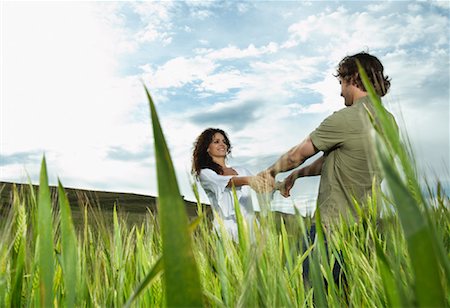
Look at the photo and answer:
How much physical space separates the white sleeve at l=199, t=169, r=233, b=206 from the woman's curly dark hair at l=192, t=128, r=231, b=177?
0.54ft

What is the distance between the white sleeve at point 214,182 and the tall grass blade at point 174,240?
116 inches

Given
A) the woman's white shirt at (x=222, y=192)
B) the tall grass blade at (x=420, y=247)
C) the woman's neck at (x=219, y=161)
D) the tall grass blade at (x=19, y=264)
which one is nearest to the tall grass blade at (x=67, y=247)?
the tall grass blade at (x=19, y=264)

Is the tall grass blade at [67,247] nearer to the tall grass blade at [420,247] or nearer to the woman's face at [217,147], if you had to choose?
the tall grass blade at [420,247]

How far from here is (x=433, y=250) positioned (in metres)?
0.19

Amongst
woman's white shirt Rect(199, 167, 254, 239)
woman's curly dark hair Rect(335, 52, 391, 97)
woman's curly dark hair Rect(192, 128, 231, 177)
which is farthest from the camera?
woman's curly dark hair Rect(192, 128, 231, 177)

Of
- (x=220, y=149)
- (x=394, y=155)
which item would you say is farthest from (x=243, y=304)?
(x=220, y=149)

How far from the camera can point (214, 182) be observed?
10.8 ft

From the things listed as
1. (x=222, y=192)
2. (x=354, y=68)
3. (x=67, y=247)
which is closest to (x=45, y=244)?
(x=67, y=247)

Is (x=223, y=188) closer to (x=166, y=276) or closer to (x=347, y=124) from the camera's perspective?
(x=347, y=124)

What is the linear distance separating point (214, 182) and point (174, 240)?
3090mm

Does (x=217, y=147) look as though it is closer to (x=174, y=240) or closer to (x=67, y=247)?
(x=67, y=247)

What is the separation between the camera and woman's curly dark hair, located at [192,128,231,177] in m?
3.65

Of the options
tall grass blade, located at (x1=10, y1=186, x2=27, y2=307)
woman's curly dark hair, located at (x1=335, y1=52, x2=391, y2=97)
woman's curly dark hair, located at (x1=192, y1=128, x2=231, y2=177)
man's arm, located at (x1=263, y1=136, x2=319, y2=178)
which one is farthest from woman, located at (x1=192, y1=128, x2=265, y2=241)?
tall grass blade, located at (x1=10, y1=186, x2=27, y2=307)

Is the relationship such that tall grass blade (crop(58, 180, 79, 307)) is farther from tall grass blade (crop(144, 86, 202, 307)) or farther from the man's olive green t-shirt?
the man's olive green t-shirt
